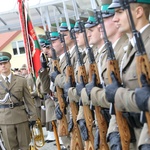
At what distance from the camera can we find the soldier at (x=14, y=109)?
682 cm

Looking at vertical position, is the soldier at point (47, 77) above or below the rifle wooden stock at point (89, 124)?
above

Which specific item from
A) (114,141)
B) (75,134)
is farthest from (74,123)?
(114,141)

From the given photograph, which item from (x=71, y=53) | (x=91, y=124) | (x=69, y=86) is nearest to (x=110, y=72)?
(x=91, y=124)

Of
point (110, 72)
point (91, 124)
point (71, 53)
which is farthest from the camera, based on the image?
point (71, 53)

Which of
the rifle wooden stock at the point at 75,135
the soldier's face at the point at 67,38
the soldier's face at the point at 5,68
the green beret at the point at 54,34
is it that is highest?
the green beret at the point at 54,34

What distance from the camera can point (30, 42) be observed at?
846cm

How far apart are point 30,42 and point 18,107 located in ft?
6.18

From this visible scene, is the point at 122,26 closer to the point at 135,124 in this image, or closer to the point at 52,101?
the point at 135,124

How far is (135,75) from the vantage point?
3.32 meters

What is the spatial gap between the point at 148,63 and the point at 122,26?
65 cm

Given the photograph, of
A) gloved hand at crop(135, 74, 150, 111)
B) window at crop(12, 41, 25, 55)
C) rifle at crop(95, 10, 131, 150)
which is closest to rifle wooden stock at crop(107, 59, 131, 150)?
rifle at crop(95, 10, 131, 150)

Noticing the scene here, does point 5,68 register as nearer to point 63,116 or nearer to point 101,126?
point 63,116

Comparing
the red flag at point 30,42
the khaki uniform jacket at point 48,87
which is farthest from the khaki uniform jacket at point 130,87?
the red flag at point 30,42

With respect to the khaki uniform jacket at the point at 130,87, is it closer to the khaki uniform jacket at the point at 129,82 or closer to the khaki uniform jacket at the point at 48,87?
the khaki uniform jacket at the point at 129,82
